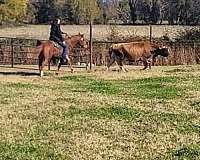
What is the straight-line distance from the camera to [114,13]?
107688mm

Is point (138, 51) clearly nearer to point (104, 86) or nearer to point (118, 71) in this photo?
point (118, 71)

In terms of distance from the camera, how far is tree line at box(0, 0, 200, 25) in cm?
8625

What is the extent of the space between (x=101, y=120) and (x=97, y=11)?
3296 inches

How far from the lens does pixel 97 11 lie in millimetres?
94375

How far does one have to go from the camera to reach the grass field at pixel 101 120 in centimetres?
912

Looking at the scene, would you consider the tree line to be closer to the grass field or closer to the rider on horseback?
the rider on horseback

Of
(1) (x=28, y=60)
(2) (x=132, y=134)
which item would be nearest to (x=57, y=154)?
(2) (x=132, y=134)

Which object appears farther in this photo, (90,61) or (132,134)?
(90,61)

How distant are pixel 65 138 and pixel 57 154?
107cm

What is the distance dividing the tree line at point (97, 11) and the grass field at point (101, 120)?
64.2m

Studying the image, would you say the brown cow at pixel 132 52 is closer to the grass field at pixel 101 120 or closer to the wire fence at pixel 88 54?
the wire fence at pixel 88 54

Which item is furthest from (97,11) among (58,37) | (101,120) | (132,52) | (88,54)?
(101,120)

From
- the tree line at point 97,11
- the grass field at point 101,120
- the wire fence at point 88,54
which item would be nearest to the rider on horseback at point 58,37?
the wire fence at point 88,54

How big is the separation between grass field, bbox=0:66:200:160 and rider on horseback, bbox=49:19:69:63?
356cm
